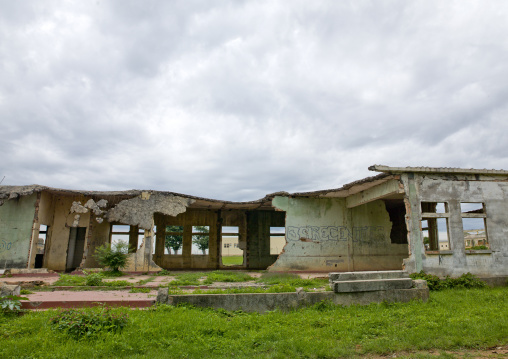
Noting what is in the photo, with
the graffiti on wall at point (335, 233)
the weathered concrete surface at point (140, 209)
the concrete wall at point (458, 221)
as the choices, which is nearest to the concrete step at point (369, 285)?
the concrete wall at point (458, 221)

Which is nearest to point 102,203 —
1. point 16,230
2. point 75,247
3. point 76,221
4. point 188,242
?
point 76,221

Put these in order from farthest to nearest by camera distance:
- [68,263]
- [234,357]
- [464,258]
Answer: [68,263], [464,258], [234,357]

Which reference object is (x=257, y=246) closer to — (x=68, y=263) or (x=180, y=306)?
(x=68, y=263)

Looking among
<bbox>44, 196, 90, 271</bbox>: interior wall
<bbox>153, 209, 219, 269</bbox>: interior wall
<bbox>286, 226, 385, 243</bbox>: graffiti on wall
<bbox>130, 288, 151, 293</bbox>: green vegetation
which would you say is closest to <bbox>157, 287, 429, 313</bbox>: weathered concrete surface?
<bbox>130, 288, 151, 293</bbox>: green vegetation

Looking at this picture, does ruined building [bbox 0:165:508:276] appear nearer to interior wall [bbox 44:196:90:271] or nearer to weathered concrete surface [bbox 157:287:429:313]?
interior wall [bbox 44:196:90:271]

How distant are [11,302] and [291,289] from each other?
559 cm

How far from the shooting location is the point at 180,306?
716cm

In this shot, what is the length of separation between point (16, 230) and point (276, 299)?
39.7ft

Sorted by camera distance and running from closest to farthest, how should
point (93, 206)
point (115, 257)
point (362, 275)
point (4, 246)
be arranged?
point (362, 275) → point (115, 257) → point (4, 246) → point (93, 206)

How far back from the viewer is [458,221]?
1195 cm

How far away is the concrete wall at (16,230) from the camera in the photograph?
13.9 metres

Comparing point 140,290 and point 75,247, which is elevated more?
point 75,247

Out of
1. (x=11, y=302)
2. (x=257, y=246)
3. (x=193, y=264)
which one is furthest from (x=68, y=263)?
(x=11, y=302)

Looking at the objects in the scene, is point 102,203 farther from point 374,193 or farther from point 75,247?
point 374,193
